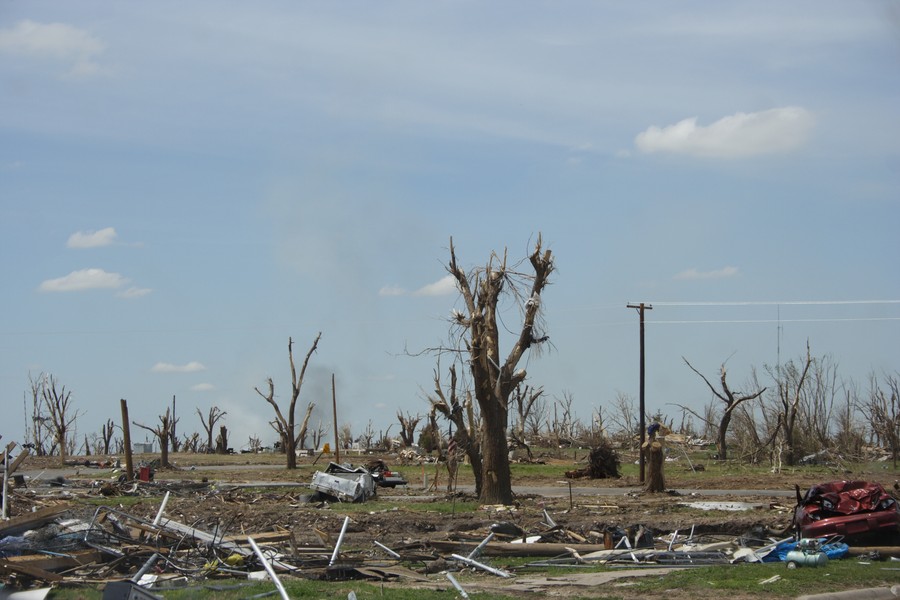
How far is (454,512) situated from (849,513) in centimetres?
867

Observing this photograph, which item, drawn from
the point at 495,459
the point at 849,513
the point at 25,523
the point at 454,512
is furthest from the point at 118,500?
the point at 849,513

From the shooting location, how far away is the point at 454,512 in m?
21.5

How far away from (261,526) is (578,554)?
23.1ft

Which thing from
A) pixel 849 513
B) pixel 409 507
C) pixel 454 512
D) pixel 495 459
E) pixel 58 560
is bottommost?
pixel 409 507

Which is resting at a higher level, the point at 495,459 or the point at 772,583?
the point at 495,459

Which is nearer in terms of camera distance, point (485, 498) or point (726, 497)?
point (485, 498)

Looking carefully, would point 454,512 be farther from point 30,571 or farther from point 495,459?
point 30,571

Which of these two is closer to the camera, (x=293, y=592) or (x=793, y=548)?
(x=293, y=592)

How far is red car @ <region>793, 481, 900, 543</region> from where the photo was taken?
15.5m

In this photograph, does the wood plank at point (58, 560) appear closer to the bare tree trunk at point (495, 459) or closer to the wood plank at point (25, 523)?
the wood plank at point (25, 523)

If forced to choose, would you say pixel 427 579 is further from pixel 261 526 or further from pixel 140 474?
pixel 140 474

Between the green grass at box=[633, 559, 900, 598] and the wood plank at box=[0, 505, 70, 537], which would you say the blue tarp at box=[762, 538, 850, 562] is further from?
the wood plank at box=[0, 505, 70, 537]

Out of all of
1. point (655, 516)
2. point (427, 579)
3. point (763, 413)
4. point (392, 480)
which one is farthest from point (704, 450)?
point (427, 579)

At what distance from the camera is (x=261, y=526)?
62.8 ft
